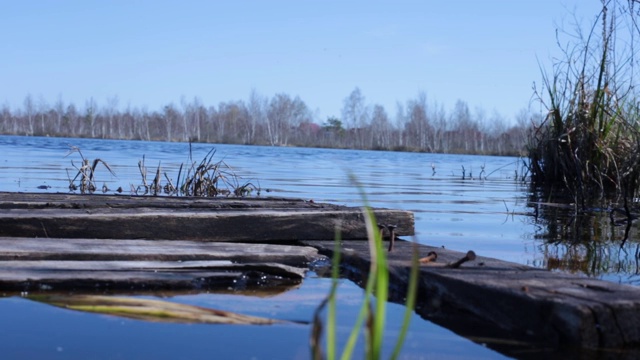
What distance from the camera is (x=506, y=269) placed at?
2887 mm

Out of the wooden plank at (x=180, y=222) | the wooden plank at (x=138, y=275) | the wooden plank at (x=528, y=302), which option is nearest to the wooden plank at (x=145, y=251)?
the wooden plank at (x=138, y=275)

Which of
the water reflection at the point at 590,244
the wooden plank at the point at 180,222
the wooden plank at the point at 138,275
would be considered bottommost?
the water reflection at the point at 590,244

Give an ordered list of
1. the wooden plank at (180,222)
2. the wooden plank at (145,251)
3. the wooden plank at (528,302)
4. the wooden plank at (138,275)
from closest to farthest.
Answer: the wooden plank at (528,302), the wooden plank at (138,275), the wooden plank at (145,251), the wooden plank at (180,222)

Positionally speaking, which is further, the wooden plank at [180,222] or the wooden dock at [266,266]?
the wooden plank at [180,222]

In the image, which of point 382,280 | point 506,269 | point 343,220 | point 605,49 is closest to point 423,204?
point 605,49

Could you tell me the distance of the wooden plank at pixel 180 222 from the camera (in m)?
3.75

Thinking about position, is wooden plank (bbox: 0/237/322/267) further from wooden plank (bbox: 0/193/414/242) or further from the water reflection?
the water reflection

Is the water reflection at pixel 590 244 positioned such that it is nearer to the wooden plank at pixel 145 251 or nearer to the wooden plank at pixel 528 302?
the wooden plank at pixel 528 302

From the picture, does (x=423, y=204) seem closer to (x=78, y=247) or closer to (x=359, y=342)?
(x=78, y=247)

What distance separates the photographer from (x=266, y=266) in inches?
120

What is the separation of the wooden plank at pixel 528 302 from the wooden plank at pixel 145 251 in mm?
606

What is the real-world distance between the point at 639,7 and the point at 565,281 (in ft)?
14.8

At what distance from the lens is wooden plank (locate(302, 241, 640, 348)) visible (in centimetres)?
211

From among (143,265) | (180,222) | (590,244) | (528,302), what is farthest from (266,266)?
(590,244)
